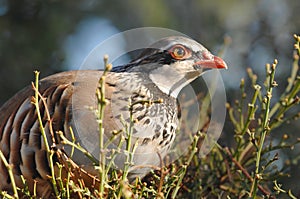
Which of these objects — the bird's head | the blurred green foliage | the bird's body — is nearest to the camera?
the bird's body

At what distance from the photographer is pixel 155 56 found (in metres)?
2.98

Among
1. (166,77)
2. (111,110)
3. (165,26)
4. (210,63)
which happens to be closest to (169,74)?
(166,77)

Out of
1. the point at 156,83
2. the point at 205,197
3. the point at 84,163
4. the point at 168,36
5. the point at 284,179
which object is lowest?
the point at 284,179

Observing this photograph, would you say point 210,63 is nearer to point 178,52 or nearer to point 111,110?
point 178,52

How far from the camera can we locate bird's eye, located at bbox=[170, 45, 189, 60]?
294cm

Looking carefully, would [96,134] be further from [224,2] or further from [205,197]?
[224,2]

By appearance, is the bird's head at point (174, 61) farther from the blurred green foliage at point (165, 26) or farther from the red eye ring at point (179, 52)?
the blurred green foliage at point (165, 26)

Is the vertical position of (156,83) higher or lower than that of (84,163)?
higher

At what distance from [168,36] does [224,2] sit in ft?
11.2

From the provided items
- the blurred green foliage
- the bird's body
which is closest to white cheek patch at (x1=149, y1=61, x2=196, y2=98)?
the bird's body

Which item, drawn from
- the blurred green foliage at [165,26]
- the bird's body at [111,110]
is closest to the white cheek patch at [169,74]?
the bird's body at [111,110]

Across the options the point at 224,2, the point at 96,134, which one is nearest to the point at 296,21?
the point at 224,2

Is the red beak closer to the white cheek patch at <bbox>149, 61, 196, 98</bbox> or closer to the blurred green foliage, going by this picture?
the white cheek patch at <bbox>149, 61, 196, 98</bbox>

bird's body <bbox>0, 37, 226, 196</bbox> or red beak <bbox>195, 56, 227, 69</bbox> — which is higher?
red beak <bbox>195, 56, 227, 69</bbox>
